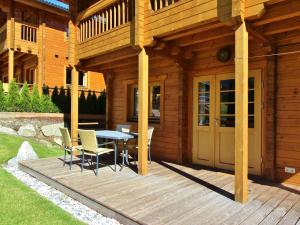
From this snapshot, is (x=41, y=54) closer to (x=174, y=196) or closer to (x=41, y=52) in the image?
(x=41, y=52)

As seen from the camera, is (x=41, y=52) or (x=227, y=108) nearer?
(x=227, y=108)

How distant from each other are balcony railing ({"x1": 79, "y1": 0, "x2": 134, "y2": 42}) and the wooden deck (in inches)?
131

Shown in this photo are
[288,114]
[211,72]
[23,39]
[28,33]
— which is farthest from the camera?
[28,33]

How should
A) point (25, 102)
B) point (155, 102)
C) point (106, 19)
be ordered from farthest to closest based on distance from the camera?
1. point (25, 102)
2. point (155, 102)
3. point (106, 19)

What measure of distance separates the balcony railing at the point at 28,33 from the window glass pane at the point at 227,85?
37.9 feet

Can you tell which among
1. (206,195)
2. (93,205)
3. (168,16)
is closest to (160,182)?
(206,195)

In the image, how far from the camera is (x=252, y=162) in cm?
559

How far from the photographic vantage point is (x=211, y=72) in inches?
250

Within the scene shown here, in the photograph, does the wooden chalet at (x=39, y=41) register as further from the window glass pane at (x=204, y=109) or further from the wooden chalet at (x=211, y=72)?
the window glass pane at (x=204, y=109)

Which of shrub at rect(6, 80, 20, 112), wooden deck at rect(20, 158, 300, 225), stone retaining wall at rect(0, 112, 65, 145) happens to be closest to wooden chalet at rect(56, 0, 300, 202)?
wooden deck at rect(20, 158, 300, 225)

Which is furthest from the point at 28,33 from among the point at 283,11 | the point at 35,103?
the point at 283,11

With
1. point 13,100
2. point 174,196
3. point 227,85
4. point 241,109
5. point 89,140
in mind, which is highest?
point 227,85

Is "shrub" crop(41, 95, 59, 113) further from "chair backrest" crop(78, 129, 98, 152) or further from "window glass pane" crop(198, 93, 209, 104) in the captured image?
"window glass pane" crop(198, 93, 209, 104)

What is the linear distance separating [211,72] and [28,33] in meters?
11.5
